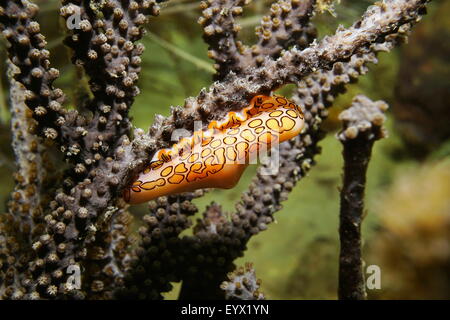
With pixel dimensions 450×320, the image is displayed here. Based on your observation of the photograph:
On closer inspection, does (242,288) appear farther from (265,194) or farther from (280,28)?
(280,28)

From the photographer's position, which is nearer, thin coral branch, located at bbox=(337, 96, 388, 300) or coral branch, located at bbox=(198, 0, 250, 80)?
thin coral branch, located at bbox=(337, 96, 388, 300)

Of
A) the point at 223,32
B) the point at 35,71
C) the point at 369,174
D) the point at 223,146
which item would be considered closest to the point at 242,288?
the point at 223,146

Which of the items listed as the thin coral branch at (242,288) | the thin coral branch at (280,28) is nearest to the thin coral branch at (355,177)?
the thin coral branch at (242,288)

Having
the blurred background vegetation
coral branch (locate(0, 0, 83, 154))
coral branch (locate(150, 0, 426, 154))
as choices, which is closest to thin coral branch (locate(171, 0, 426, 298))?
the blurred background vegetation

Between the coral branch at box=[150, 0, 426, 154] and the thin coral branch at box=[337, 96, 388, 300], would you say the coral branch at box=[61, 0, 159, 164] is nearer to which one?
the coral branch at box=[150, 0, 426, 154]

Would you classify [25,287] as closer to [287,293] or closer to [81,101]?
[81,101]

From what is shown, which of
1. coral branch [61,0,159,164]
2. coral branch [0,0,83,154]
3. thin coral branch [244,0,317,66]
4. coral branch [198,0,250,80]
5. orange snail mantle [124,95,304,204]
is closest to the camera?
coral branch [0,0,83,154]
